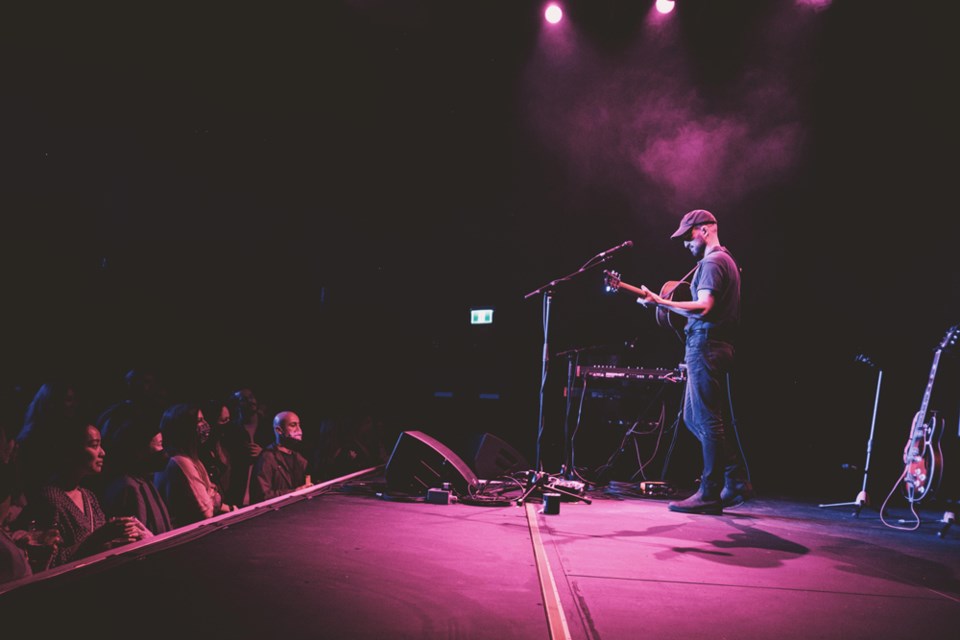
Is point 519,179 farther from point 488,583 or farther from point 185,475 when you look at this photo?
point 488,583

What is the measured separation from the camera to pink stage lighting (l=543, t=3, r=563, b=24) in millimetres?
6312

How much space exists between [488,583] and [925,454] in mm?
3660

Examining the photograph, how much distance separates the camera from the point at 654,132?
22.2 feet

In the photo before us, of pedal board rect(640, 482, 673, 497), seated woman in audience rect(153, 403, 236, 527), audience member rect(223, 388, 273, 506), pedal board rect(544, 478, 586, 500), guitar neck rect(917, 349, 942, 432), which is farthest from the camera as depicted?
audience member rect(223, 388, 273, 506)

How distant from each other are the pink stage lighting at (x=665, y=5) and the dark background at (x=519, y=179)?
0.51 ft

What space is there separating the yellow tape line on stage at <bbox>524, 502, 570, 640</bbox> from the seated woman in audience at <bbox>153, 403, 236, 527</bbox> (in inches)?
81.3

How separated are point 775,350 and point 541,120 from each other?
348cm

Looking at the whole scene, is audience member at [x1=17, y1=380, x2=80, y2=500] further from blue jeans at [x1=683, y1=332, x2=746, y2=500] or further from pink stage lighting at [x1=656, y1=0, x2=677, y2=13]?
pink stage lighting at [x1=656, y1=0, x2=677, y2=13]

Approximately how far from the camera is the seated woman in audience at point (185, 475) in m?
3.57

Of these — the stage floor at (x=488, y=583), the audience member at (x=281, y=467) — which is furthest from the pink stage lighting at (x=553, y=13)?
the stage floor at (x=488, y=583)

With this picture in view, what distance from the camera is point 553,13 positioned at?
636 cm

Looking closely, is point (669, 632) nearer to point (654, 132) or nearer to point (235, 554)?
point (235, 554)

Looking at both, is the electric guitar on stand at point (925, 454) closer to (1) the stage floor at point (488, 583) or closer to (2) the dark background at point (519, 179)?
(1) the stage floor at point (488, 583)

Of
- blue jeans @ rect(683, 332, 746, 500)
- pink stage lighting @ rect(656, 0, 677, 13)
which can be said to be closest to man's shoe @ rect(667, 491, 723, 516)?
blue jeans @ rect(683, 332, 746, 500)
